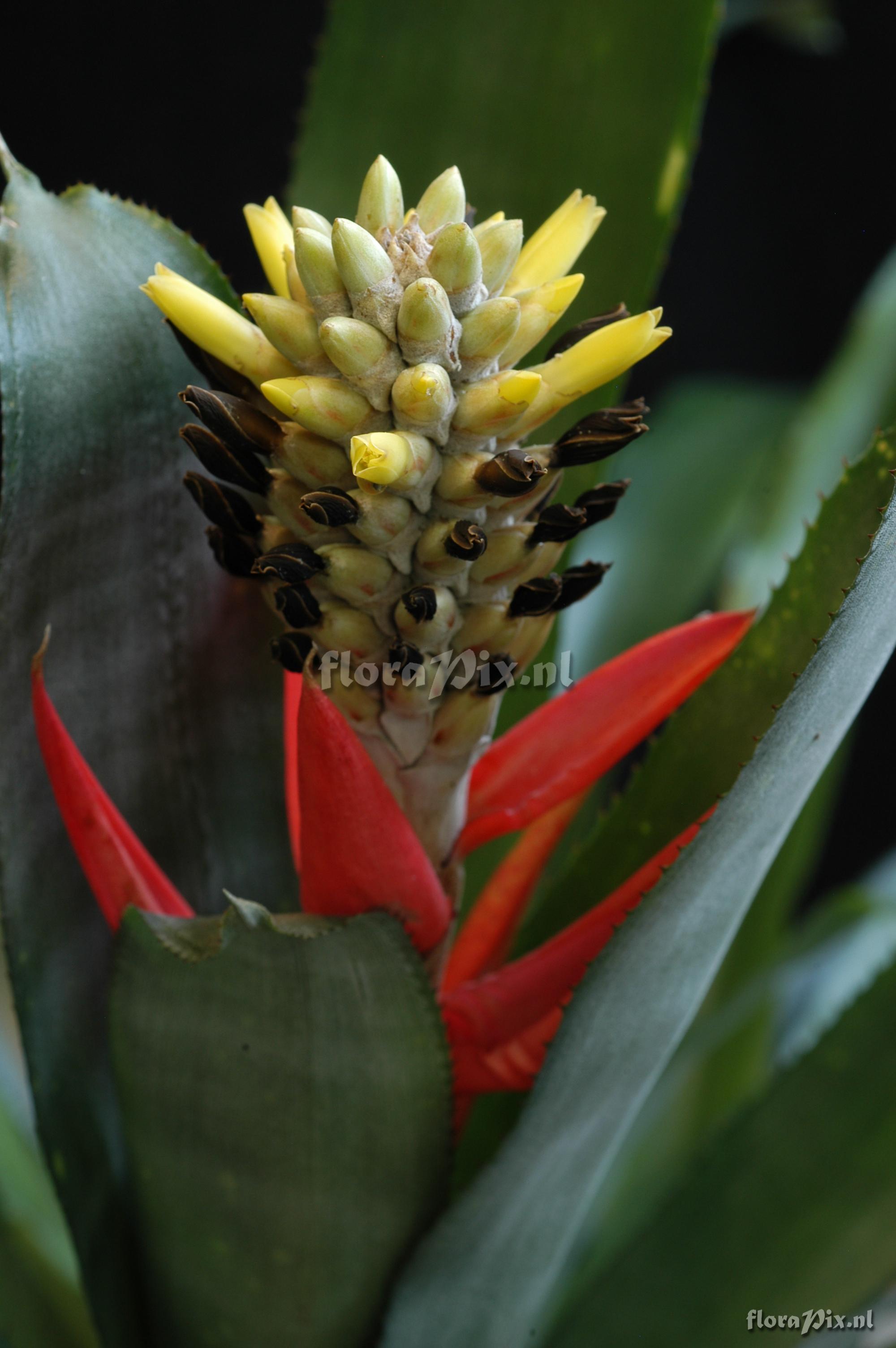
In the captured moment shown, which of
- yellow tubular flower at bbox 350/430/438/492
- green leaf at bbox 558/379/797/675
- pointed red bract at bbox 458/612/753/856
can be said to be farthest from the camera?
green leaf at bbox 558/379/797/675

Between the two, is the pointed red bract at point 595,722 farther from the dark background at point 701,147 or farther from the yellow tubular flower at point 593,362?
the dark background at point 701,147

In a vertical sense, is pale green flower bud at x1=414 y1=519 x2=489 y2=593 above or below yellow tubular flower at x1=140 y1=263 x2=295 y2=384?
below

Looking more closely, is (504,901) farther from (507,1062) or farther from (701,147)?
(701,147)

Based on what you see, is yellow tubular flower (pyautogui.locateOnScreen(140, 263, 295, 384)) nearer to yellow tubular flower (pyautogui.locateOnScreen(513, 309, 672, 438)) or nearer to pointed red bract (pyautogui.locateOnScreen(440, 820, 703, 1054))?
yellow tubular flower (pyautogui.locateOnScreen(513, 309, 672, 438))

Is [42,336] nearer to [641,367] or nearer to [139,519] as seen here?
[139,519]

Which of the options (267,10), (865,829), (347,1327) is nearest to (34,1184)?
(347,1327)

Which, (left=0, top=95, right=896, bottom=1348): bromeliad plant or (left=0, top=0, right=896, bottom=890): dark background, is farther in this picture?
(left=0, top=0, right=896, bottom=890): dark background

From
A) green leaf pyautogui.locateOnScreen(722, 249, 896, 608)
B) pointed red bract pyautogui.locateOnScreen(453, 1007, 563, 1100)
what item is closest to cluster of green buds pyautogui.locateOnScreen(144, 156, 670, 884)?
pointed red bract pyautogui.locateOnScreen(453, 1007, 563, 1100)
